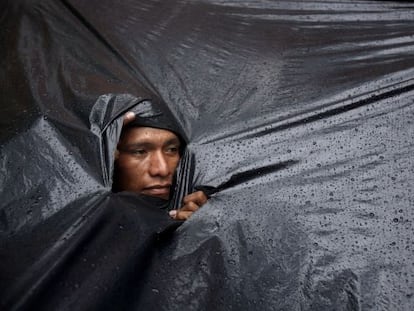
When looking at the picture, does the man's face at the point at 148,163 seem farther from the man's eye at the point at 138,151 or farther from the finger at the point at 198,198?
the finger at the point at 198,198

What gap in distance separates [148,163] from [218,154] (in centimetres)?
47

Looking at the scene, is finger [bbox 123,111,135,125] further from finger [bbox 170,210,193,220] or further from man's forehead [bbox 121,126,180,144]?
finger [bbox 170,210,193,220]

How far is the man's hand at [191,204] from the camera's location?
4.35 ft

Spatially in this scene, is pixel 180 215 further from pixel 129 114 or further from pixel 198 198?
pixel 129 114

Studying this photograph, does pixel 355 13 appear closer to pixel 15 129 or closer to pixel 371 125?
pixel 371 125

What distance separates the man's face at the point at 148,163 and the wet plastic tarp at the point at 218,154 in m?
0.28

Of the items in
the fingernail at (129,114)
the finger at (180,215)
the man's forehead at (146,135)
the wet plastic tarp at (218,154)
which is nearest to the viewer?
the wet plastic tarp at (218,154)

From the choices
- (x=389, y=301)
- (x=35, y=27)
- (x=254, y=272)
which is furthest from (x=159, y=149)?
(x=389, y=301)

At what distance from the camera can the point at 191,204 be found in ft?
4.43

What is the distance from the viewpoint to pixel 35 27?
5.25 feet

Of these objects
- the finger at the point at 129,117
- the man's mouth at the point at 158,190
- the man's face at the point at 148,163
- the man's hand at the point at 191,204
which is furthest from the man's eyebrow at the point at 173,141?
the man's hand at the point at 191,204

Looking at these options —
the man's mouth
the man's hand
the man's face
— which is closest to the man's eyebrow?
the man's face

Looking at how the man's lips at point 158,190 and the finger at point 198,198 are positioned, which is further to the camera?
the man's lips at point 158,190

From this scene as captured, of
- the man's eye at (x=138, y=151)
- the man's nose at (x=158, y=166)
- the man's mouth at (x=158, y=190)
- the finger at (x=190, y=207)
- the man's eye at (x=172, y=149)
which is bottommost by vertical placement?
the finger at (x=190, y=207)
